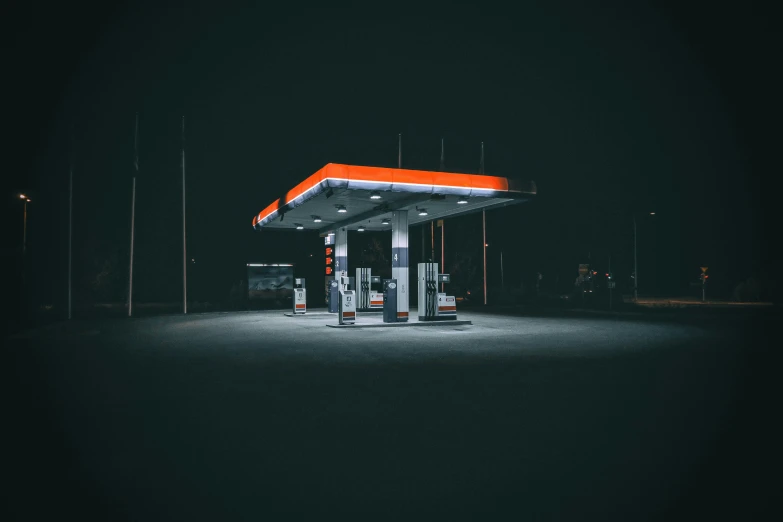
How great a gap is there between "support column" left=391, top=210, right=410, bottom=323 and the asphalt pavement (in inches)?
344

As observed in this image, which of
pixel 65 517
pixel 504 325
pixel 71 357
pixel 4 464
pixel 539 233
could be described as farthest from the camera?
pixel 539 233

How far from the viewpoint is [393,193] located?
18.4 m

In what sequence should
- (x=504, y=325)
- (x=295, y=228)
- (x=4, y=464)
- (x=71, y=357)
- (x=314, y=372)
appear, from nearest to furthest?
1. (x=4, y=464)
2. (x=314, y=372)
3. (x=71, y=357)
4. (x=504, y=325)
5. (x=295, y=228)

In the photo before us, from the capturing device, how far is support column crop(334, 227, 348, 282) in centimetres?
2759

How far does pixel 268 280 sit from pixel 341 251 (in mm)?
9124

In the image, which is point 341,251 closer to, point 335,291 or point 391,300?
point 335,291

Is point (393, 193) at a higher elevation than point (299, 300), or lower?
higher

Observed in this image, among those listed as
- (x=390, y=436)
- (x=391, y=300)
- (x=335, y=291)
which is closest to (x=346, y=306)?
(x=391, y=300)

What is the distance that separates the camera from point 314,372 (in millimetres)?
9375

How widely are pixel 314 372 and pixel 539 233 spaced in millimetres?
49999

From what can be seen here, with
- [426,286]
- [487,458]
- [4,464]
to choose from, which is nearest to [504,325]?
[426,286]

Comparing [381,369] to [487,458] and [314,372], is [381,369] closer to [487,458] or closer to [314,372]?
[314,372]

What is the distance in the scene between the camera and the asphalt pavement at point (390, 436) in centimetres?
383

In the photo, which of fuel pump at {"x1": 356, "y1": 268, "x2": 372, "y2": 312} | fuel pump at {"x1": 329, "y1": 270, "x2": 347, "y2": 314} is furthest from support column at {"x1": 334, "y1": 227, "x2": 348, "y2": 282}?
fuel pump at {"x1": 356, "y1": 268, "x2": 372, "y2": 312}
